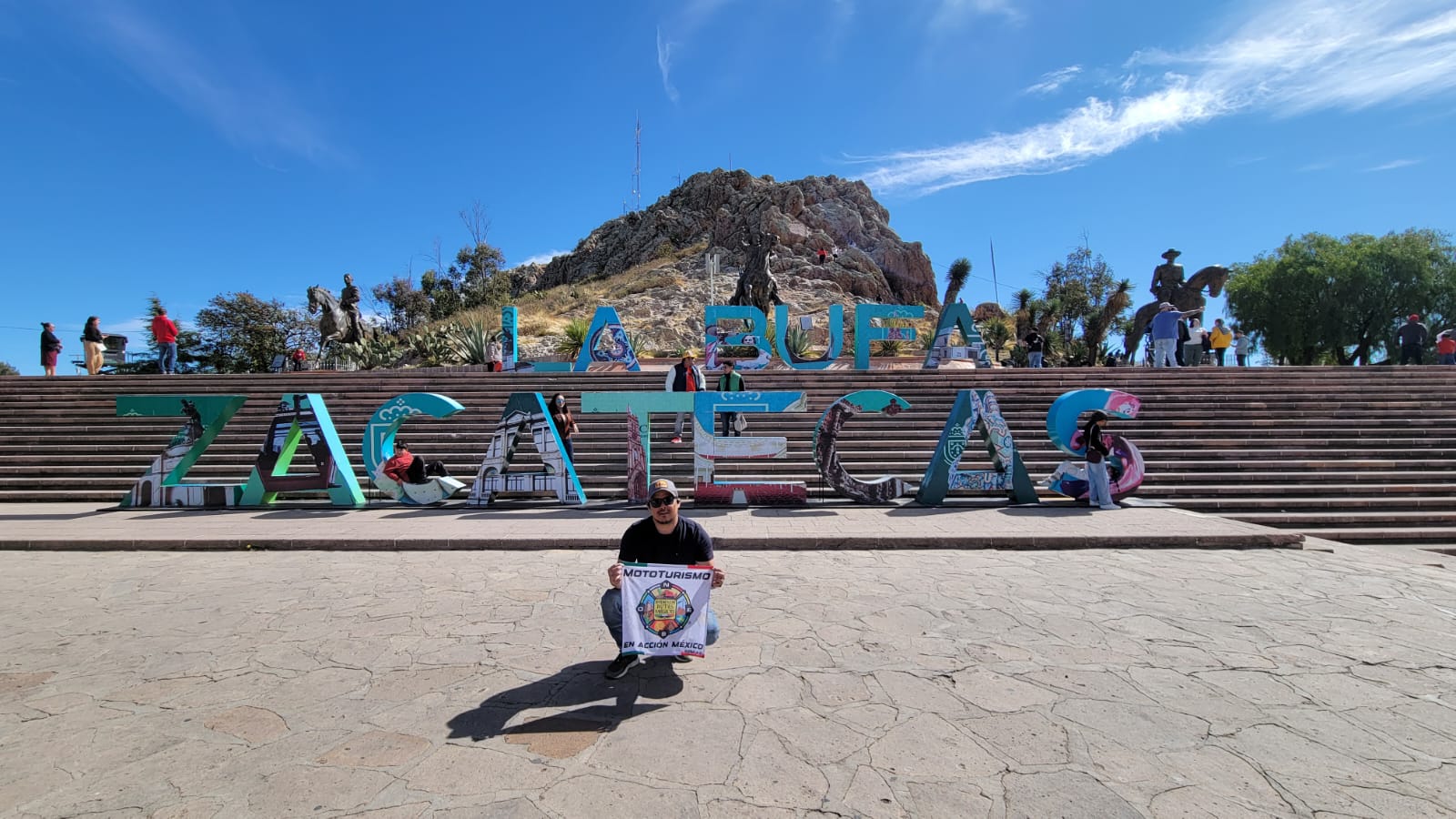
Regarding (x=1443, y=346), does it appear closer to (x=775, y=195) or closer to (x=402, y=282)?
(x=775, y=195)

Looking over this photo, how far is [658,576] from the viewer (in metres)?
3.50

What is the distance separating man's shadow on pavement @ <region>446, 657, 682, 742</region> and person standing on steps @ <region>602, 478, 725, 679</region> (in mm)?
118

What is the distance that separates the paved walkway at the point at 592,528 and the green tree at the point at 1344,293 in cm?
3117

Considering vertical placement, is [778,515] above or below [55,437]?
below

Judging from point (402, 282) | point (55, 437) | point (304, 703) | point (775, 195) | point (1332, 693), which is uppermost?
point (775, 195)

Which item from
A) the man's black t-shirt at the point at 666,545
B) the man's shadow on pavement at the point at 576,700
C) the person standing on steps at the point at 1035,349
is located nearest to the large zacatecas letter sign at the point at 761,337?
the person standing on steps at the point at 1035,349

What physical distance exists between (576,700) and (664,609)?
2.00ft

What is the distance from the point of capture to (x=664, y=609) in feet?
11.5

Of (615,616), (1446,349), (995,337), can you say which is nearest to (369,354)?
(615,616)

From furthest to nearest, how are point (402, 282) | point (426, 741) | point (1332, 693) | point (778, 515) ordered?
point (402, 282) → point (778, 515) → point (1332, 693) → point (426, 741)

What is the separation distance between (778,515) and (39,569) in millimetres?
7408

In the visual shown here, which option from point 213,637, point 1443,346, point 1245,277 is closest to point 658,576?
point 213,637

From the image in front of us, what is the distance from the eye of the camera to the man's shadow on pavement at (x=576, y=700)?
305cm

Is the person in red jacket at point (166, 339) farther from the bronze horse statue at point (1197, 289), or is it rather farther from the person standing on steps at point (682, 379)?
the bronze horse statue at point (1197, 289)
